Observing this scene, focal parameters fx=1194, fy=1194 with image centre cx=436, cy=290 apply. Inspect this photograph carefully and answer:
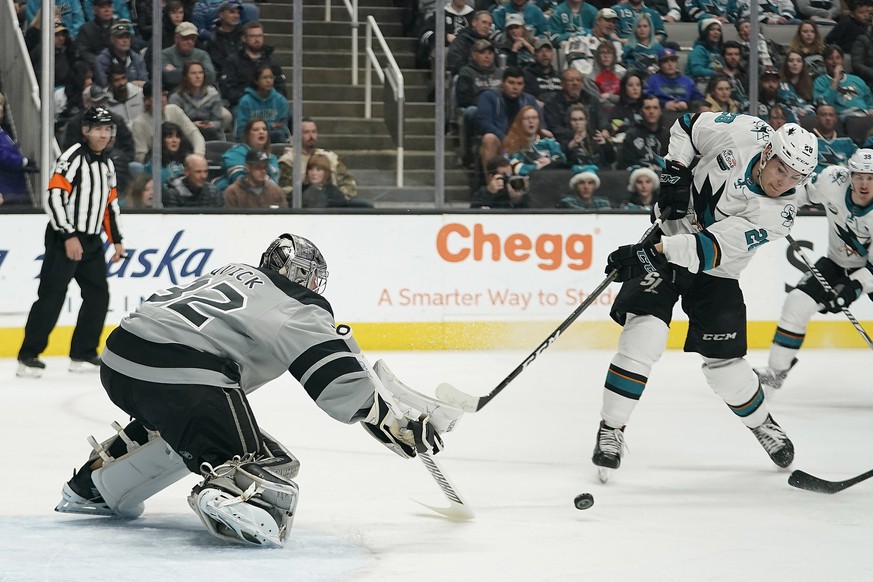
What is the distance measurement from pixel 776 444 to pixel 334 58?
13.1 ft

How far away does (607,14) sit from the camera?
287 inches

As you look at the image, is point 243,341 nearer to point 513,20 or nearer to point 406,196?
point 406,196

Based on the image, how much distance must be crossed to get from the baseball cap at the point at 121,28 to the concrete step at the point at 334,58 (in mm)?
794

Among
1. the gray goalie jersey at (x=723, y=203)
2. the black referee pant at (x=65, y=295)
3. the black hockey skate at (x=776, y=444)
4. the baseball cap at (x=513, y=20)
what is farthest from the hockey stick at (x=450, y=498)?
the baseball cap at (x=513, y=20)

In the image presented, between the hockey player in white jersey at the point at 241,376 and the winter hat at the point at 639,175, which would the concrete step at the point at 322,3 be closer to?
the winter hat at the point at 639,175

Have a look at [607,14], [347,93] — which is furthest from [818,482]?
[607,14]

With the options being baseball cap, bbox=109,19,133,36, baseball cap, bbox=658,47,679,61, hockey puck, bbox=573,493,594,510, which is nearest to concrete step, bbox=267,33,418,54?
baseball cap, bbox=109,19,133,36

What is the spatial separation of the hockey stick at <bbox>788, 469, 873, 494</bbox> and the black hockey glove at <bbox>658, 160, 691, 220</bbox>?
0.86m

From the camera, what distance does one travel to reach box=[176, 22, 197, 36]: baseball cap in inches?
257

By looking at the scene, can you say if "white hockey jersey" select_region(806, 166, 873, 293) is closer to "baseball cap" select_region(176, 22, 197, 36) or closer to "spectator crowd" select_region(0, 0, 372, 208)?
"spectator crowd" select_region(0, 0, 372, 208)

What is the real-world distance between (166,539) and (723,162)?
1.97 metres

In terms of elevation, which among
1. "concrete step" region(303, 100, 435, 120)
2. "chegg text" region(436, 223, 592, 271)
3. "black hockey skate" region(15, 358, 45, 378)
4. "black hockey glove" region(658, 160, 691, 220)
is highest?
"concrete step" region(303, 100, 435, 120)

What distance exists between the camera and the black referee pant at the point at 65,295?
562 cm

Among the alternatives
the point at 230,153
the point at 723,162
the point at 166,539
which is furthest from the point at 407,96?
the point at 166,539
